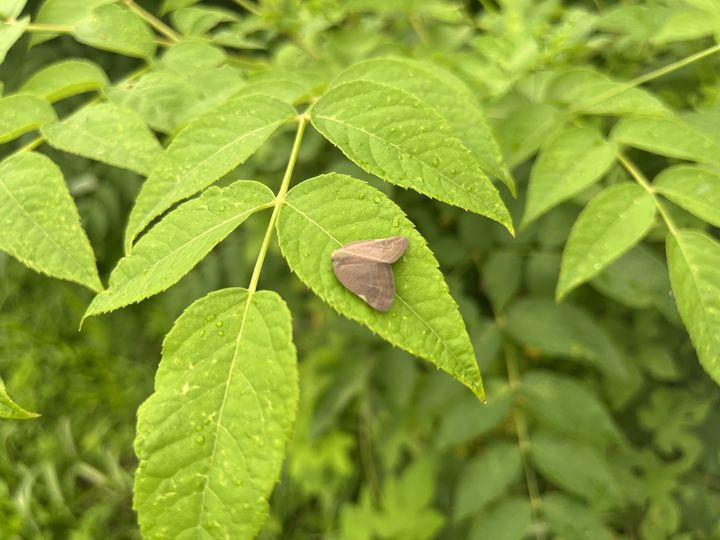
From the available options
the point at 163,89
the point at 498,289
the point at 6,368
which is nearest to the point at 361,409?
the point at 498,289

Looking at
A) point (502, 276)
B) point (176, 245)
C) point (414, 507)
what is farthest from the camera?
point (414, 507)

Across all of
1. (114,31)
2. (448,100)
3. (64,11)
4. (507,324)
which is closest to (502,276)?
(507,324)

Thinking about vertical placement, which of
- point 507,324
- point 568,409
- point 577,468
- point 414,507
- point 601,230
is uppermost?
point 601,230

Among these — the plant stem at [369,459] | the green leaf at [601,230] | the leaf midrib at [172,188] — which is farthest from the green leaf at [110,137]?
the plant stem at [369,459]

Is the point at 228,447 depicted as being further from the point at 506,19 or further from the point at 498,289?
the point at 506,19

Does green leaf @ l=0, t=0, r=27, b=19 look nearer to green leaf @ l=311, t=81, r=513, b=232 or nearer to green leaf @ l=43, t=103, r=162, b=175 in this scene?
green leaf @ l=43, t=103, r=162, b=175

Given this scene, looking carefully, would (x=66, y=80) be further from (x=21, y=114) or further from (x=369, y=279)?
(x=369, y=279)

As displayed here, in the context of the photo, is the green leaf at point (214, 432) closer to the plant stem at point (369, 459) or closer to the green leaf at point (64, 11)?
the green leaf at point (64, 11)
